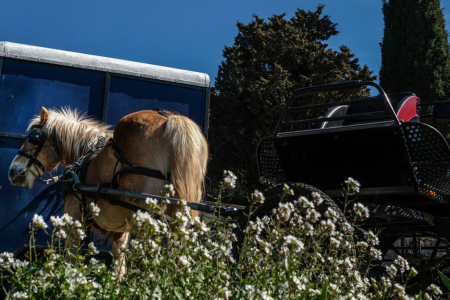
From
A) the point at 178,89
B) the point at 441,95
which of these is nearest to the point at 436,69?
the point at 441,95

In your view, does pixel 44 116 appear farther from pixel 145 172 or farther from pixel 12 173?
pixel 145 172

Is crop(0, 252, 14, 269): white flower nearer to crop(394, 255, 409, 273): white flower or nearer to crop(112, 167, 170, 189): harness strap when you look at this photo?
crop(394, 255, 409, 273): white flower

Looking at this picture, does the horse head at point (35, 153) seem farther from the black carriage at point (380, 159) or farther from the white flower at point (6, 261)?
the white flower at point (6, 261)

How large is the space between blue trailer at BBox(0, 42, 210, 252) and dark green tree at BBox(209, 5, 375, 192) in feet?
51.5

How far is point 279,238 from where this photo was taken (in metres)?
2.59

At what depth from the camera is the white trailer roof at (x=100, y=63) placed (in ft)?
21.7

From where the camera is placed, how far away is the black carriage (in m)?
3.68

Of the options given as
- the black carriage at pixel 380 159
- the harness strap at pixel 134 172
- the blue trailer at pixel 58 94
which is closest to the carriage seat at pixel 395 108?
the black carriage at pixel 380 159

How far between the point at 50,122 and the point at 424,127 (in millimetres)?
4248

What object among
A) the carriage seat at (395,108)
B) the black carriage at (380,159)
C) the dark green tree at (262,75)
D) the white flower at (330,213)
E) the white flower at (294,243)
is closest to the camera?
the white flower at (294,243)

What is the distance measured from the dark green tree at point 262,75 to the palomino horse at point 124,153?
17315 millimetres

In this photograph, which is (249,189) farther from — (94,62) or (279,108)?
(94,62)

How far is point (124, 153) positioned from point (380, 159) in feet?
8.16

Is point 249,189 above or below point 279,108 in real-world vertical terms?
below
